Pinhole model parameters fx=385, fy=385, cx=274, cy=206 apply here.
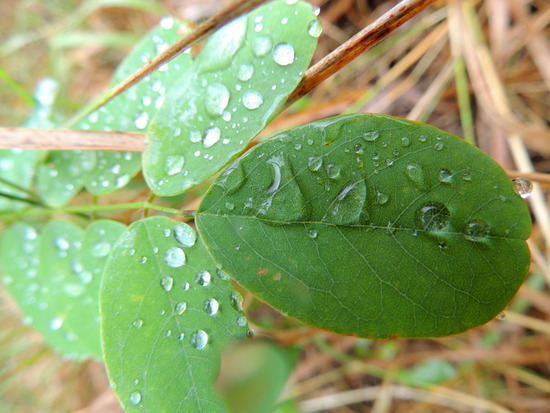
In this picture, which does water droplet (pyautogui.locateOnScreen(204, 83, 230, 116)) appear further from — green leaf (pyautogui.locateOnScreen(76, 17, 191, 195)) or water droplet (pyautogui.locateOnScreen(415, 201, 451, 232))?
water droplet (pyautogui.locateOnScreen(415, 201, 451, 232))

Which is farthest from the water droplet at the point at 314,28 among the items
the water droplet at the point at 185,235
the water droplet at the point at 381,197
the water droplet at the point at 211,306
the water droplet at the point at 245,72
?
the water droplet at the point at 211,306

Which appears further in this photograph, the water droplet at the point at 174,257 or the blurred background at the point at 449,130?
the blurred background at the point at 449,130

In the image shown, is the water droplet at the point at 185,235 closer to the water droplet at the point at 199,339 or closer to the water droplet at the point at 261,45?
the water droplet at the point at 199,339

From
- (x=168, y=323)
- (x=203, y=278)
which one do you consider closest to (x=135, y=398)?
(x=168, y=323)

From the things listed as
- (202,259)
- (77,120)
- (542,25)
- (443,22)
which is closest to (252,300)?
(202,259)

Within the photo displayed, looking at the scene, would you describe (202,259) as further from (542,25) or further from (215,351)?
(542,25)

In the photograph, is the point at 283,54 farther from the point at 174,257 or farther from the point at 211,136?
the point at 174,257

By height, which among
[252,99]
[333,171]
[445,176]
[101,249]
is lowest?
[445,176]
